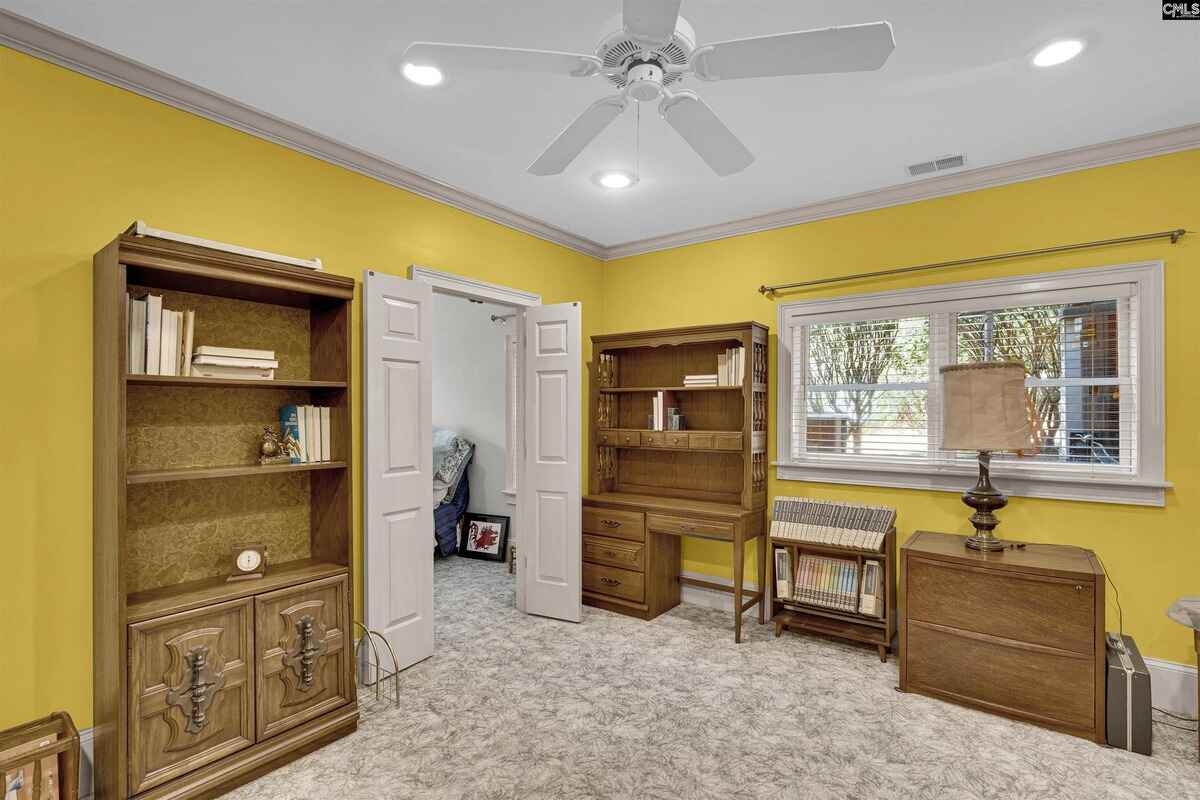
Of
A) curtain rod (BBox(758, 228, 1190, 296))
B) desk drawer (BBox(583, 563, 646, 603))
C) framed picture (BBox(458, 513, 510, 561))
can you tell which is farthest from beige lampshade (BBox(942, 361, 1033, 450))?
framed picture (BBox(458, 513, 510, 561))

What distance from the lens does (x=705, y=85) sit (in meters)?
2.51

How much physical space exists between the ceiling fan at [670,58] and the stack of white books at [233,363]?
140 cm

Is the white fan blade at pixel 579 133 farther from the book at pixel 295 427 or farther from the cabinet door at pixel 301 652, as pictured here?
the cabinet door at pixel 301 652

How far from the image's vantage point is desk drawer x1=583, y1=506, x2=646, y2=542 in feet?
13.3

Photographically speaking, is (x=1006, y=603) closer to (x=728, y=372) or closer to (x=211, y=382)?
(x=728, y=372)

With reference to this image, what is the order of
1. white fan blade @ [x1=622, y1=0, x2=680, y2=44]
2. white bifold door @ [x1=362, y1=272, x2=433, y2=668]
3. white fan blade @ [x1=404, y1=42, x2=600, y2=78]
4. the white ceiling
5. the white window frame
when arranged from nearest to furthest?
1. white fan blade @ [x1=622, y1=0, x2=680, y2=44]
2. white fan blade @ [x1=404, y1=42, x2=600, y2=78]
3. the white ceiling
4. the white window frame
5. white bifold door @ [x1=362, y1=272, x2=433, y2=668]

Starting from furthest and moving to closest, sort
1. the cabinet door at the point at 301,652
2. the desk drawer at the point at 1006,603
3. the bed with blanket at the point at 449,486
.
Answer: the bed with blanket at the point at 449,486 → the desk drawer at the point at 1006,603 → the cabinet door at the point at 301,652

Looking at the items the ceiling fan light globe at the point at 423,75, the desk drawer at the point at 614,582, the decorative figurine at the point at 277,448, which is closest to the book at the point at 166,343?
the decorative figurine at the point at 277,448

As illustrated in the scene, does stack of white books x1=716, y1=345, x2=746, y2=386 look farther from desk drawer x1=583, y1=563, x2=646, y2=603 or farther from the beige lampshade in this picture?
desk drawer x1=583, y1=563, x2=646, y2=603

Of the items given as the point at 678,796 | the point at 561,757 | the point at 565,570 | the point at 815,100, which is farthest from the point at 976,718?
the point at 815,100

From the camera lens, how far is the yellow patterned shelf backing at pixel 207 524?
2.39 metres

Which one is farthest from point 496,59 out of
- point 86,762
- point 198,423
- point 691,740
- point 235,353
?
point 86,762

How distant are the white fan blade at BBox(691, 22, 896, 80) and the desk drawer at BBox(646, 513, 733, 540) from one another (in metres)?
2.66

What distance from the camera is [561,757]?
8.02ft
